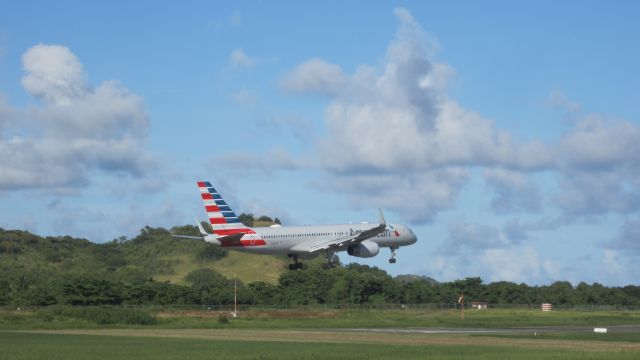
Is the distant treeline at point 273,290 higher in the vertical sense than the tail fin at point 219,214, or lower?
lower

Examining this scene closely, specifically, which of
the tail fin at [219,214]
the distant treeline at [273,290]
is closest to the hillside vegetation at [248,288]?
the distant treeline at [273,290]

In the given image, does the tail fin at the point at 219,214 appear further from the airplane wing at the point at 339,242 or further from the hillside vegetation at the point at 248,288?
the hillside vegetation at the point at 248,288

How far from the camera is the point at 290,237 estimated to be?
4242 inches

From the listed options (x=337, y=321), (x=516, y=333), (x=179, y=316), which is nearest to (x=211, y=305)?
(x=179, y=316)

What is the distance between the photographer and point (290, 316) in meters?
106

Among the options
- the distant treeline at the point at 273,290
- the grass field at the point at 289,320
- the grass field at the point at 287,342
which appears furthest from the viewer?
the distant treeline at the point at 273,290

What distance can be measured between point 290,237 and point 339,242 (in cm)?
541

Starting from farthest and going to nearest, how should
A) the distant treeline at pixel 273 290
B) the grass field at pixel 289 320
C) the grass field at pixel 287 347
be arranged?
1. the distant treeline at pixel 273 290
2. the grass field at pixel 289 320
3. the grass field at pixel 287 347

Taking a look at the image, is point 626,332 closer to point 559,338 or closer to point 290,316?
point 559,338

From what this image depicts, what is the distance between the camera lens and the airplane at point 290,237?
10569 cm

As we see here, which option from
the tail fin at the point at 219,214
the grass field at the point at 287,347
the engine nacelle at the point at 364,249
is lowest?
the grass field at the point at 287,347

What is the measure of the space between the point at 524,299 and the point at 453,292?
12.3 m

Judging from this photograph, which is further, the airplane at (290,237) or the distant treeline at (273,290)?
the distant treeline at (273,290)

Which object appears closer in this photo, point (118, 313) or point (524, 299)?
point (118, 313)
